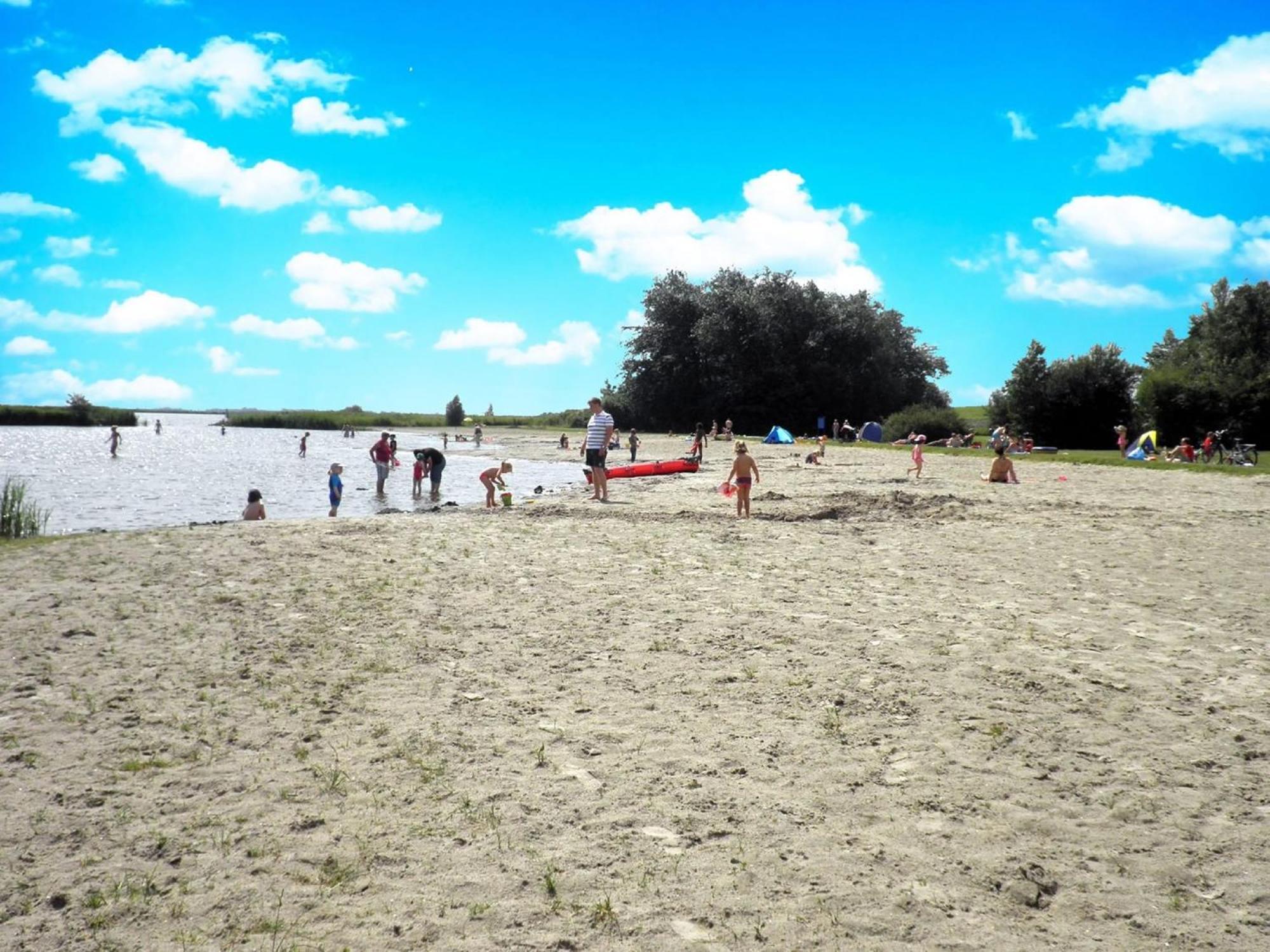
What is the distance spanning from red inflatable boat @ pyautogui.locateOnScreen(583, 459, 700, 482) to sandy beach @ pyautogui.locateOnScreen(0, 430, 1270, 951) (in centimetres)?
1988

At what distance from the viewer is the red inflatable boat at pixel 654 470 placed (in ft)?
106

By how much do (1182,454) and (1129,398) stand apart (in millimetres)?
18572

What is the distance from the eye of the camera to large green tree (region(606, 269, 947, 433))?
254 feet

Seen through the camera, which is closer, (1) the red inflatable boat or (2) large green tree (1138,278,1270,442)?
(1) the red inflatable boat

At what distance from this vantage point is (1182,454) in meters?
38.2

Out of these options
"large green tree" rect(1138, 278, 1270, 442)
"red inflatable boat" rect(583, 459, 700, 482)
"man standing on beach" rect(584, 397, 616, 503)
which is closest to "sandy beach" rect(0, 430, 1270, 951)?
"man standing on beach" rect(584, 397, 616, 503)

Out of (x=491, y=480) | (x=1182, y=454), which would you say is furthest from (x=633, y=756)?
(x=1182, y=454)

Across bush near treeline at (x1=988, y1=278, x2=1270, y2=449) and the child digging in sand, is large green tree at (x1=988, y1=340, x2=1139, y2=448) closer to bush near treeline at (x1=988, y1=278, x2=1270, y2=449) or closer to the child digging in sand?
bush near treeline at (x1=988, y1=278, x2=1270, y2=449)

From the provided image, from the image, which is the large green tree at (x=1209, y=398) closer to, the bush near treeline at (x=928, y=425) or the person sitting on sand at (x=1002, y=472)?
the bush near treeline at (x=928, y=425)

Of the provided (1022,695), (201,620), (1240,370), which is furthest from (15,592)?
(1240,370)

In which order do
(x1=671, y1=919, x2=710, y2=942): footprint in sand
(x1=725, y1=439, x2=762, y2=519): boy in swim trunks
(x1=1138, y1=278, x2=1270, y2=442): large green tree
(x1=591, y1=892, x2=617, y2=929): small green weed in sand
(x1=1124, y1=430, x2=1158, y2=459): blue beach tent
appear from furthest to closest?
(x1=1138, y1=278, x2=1270, y2=442): large green tree < (x1=1124, y1=430, x2=1158, y2=459): blue beach tent < (x1=725, y1=439, x2=762, y2=519): boy in swim trunks < (x1=591, y1=892, x2=617, y2=929): small green weed in sand < (x1=671, y1=919, x2=710, y2=942): footprint in sand

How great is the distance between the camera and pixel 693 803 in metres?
5.34

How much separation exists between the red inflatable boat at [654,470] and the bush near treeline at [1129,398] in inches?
1189

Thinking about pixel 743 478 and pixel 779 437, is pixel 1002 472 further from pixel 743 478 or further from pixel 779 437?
pixel 779 437
